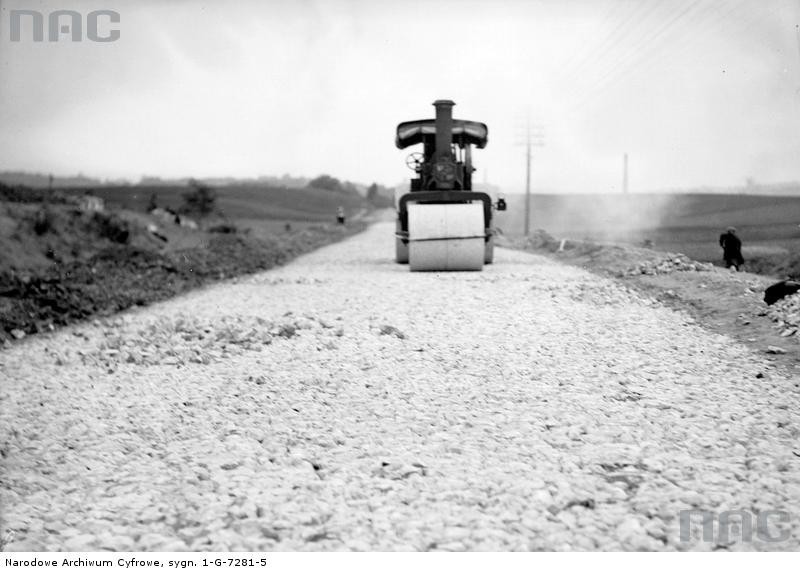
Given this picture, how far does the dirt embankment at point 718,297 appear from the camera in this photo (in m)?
6.90

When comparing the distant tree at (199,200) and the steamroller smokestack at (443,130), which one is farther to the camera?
the distant tree at (199,200)

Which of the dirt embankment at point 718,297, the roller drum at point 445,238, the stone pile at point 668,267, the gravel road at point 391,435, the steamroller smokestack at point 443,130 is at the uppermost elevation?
the steamroller smokestack at point 443,130

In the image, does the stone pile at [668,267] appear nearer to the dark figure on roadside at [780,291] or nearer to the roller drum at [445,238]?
the roller drum at [445,238]

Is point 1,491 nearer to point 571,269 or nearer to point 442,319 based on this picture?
point 442,319

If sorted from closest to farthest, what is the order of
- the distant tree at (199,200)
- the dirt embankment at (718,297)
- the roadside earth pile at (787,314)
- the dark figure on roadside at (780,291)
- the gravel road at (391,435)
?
1. the gravel road at (391,435)
2. the dirt embankment at (718,297)
3. the roadside earth pile at (787,314)
4. the dark figure on roadside at (780,291)
5. the distant tree at (199,200)

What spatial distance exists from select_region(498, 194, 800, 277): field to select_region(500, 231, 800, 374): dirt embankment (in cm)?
434

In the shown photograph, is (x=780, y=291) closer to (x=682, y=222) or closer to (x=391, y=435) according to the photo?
(x=391, y=435)

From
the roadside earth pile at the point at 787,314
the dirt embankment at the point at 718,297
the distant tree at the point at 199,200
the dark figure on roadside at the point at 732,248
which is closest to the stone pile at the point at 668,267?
the dirt embankment at the point at 718,297

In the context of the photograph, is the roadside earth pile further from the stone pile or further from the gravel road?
the stone pile

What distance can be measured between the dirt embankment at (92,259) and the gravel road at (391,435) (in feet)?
5.08

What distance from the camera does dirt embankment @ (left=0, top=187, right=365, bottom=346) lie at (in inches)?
370

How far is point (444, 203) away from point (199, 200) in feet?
112

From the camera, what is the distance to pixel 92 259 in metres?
15.3

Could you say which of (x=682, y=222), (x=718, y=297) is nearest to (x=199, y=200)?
(x=682, y=222)
